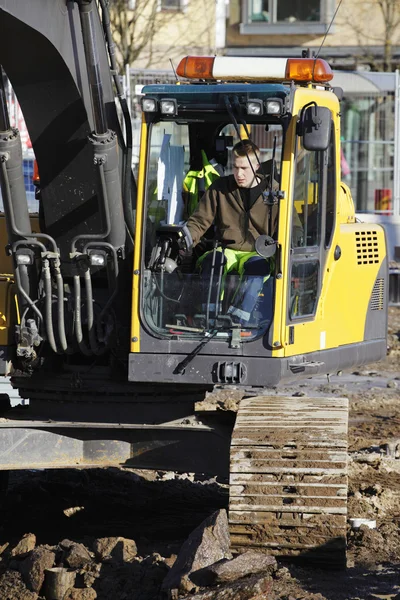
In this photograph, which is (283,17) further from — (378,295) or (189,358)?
(189,358)

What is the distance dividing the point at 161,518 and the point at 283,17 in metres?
21.4

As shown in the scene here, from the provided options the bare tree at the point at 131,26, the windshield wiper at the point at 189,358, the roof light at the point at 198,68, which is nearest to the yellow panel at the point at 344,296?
the windshield wiper at the point at 189,358

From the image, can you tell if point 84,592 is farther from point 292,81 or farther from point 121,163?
point 292,81

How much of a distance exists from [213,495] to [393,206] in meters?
11.1

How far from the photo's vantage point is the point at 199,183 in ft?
22.2

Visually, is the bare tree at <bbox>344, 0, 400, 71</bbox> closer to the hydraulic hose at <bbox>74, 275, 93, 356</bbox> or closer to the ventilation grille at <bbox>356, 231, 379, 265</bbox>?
the ventilation grille at <bbox>356, 231, 379, 265</bbox>

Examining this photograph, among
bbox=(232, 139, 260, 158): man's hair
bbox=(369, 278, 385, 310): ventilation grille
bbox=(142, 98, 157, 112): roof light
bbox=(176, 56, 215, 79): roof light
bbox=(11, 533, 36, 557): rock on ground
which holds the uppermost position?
bbox=(176, 56, 215, 79): roof light

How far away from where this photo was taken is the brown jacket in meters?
6.32

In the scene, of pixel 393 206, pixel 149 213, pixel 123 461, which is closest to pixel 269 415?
pixel 123 461

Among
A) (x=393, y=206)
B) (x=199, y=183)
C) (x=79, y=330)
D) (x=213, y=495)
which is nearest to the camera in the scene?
(x=79, y=330)

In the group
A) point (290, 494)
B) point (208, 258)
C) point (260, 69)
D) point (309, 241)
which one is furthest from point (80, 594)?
point (260, 69)

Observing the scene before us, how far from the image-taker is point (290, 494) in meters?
5.86

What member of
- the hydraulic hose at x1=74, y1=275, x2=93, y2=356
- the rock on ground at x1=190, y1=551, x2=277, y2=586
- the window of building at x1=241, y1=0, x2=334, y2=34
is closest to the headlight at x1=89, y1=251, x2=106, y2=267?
the hydraulic hose at x1=74, y1=275, x2=93, y2=356

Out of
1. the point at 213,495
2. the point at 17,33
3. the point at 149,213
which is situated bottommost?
the point at 213,495
